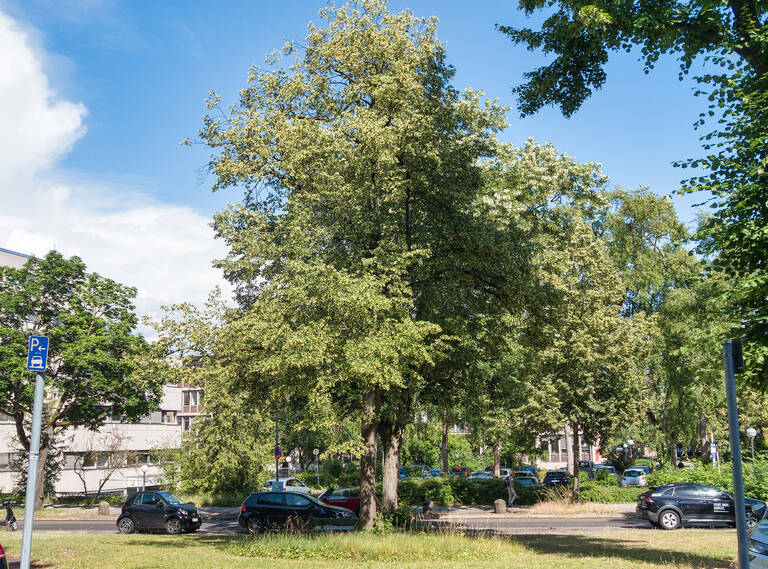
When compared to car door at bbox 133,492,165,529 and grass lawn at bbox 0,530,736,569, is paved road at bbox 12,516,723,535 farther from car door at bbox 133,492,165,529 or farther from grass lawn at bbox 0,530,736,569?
grass lawn at bbox 0,530,736,569

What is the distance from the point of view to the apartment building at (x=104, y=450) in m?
40.7

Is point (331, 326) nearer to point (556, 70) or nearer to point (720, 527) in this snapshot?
point (556, 70)

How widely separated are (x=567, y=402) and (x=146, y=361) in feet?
72.2

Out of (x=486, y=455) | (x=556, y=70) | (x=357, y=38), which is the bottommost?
(x=486, y=455)

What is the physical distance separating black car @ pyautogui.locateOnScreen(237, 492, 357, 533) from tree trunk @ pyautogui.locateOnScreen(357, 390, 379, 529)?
476 cm

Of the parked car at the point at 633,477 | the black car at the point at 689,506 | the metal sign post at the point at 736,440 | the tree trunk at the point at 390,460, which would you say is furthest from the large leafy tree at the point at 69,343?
the parked car at the point at 633,477

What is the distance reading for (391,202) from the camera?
17922 millimetres

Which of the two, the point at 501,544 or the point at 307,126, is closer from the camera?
the point at 501,544

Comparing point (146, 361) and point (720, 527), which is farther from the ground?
point (146, 361)

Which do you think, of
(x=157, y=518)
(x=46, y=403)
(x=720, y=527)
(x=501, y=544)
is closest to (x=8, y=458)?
(x=46, y=403)

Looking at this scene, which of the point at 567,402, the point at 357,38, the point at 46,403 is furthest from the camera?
the point at 46,403

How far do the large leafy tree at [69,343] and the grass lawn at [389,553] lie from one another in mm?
17829

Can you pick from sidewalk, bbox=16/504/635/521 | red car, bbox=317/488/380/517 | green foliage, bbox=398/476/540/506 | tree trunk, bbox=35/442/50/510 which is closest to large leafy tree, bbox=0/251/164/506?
tree trunk, bbox=35/442/50/510

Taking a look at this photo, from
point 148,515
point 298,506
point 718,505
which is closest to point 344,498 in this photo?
point 298,506
